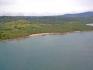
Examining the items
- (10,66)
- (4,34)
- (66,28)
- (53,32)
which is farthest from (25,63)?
(66,28)

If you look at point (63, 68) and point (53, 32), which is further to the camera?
point (53, 32)

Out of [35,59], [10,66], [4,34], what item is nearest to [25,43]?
[4,34]

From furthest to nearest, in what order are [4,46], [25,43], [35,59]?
1. [25,43]
2. [4,46]
3. [35,59]

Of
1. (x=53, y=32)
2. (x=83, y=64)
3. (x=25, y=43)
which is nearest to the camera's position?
(x=83, y=64)

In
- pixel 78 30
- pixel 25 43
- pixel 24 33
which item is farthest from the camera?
pixel 78 30

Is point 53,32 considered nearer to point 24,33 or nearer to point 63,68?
point 24,33

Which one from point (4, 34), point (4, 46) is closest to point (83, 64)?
point (4, 46)

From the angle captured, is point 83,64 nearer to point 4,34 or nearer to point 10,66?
point 10,66

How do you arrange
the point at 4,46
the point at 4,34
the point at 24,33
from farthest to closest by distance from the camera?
the point at 24,33 → the point at 4,34 → the point at 4,46

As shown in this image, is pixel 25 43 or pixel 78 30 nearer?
pixel 25 43
